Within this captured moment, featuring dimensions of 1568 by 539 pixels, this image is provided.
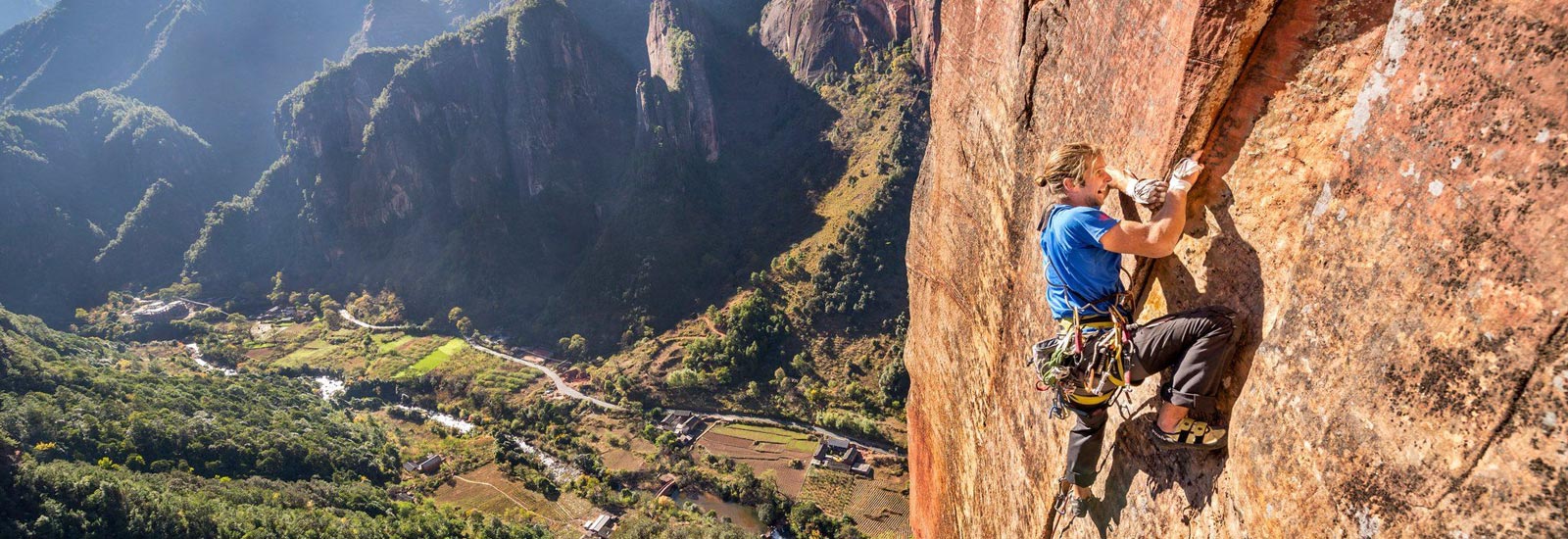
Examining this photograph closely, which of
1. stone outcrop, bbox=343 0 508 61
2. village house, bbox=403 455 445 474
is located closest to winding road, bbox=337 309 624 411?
village house, bbox=403 455 445 474

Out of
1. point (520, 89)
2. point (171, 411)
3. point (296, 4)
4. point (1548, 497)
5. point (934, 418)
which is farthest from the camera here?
point (296, 4)

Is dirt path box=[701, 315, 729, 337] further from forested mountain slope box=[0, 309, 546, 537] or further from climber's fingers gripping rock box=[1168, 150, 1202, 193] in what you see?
climber's fingers gripping rock box=[1168, 150, 1202, 193]

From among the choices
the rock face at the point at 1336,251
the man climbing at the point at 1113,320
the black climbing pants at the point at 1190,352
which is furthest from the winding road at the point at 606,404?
the black climbing pants at the point at 1190,352

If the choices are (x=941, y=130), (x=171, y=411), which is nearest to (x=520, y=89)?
(x=171, y=411)

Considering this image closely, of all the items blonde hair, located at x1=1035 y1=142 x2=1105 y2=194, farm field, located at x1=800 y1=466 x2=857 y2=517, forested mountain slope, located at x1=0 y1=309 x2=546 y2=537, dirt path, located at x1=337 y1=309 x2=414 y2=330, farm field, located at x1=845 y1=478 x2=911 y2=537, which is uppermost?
dirt path, located at x1=337 y1=309 x2=414 y2=330

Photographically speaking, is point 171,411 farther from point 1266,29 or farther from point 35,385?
point 1266,29

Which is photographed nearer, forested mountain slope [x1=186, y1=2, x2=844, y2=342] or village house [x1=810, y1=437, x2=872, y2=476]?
village house [x1=810, y1=437, x2=872, y2=476]
